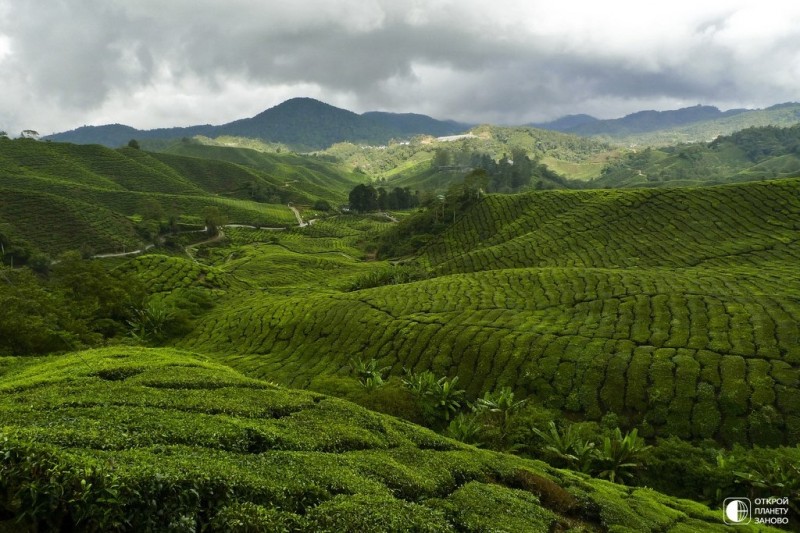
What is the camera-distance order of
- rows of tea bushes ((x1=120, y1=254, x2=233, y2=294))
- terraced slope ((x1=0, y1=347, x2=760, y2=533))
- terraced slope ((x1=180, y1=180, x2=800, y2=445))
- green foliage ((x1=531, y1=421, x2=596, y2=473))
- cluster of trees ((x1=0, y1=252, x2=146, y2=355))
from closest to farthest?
terraced slope ((x1=0, y1=347, x2=760, y2=533))
green foliage ((x1=531, y1=421, x2=596, y2=473))
terraced slope ((x1=180, y1=180, x2=800, y2=445))
cluster of trees ((x1=0, y1=252, x2=146, y2=355))
rows of tea bushes ((x1=120, y1=254, x2=233, y2=294))

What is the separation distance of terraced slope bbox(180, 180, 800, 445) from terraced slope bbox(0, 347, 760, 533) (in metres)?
12.3

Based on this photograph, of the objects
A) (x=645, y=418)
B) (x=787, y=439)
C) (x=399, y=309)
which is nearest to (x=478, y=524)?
(x=645, y=418)

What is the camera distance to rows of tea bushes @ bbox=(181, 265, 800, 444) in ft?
103

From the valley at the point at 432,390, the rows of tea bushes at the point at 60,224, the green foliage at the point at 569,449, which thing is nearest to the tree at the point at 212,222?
the rows of tea bushes at the point at 60,224

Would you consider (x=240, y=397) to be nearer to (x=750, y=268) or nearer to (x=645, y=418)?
A: (x=645, y=418)

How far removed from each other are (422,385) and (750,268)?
180 feet

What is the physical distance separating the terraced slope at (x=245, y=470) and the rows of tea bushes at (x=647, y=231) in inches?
2562

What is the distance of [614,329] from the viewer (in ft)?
138

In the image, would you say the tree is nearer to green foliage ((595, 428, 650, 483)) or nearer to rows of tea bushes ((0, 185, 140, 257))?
rows of tea bushes ((0, 185, 140, 257))

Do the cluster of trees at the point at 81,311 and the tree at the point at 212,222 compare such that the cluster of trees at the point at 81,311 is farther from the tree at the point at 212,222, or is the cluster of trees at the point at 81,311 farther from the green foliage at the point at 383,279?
the tree at the point at 212,222

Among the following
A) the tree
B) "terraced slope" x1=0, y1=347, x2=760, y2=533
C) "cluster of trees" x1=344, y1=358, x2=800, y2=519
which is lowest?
"cluster of trees" x1=344, y1=358, x2=800, y2=519

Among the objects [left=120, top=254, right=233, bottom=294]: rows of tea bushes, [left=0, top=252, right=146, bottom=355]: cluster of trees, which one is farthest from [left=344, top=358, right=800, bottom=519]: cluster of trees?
[left=120, top=254, right=233, bottom=294]: rows of tea bushes

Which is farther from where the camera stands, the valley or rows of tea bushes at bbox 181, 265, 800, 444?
rows of tea bushes at bbox 181, 265, 800, 444

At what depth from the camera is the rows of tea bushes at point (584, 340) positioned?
103ft
